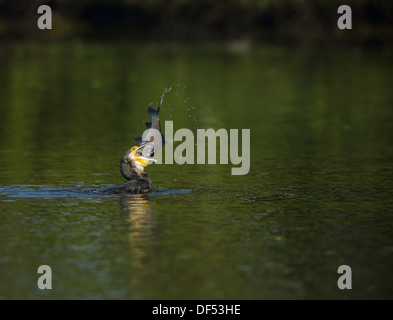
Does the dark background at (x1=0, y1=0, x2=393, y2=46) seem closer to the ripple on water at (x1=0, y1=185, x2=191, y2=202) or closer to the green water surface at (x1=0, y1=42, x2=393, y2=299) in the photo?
the green water surface at (x1=0, y1=42, x2=393, y2=299)

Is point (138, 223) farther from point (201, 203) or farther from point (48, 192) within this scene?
point (48, 192)

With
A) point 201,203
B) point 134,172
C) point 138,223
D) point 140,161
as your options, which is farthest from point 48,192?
point 138,223

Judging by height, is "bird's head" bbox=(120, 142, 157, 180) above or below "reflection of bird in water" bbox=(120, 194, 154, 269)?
above

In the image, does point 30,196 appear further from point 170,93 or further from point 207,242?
point 170,93

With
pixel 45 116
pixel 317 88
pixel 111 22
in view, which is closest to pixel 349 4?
pixel 111 22

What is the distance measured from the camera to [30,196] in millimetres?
16422

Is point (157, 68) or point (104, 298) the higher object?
point (157, 68)

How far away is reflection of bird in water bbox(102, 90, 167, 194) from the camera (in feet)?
54.3

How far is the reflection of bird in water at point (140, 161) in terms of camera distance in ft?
54.3

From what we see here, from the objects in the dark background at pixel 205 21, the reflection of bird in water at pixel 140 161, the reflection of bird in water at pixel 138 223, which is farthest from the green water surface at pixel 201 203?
the dark background at pixel 205 21

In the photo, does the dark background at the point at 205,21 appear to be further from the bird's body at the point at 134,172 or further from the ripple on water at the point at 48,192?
the bird's body at the point at 134,172

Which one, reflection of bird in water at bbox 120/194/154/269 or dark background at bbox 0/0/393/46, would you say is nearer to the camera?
reflection of bird in water at bbox 120/194/154/269

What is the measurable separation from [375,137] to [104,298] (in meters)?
15.1

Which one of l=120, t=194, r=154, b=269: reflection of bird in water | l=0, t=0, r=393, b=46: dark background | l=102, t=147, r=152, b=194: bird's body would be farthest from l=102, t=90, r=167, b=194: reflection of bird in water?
l=0, t=0, r=393, b=46: dark background
